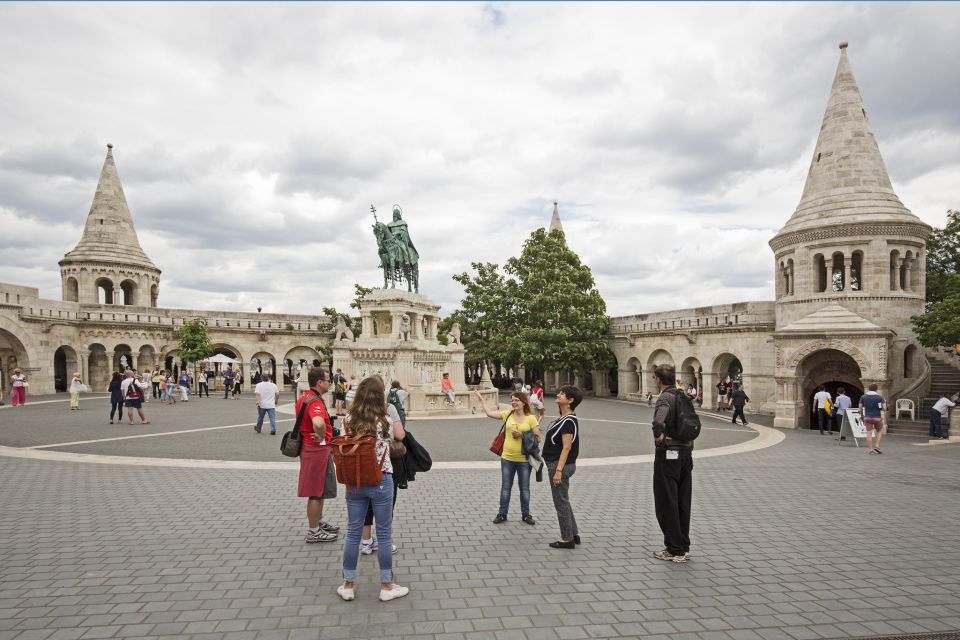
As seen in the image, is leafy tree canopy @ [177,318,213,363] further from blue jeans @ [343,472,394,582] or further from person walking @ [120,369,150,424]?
blue jeans @ [343,472,394,582]

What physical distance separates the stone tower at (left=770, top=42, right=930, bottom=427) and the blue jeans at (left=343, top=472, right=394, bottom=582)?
2031cm

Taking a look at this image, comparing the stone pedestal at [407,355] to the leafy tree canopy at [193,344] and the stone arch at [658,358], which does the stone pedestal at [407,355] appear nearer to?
the leafy tree canopy at [193,344]

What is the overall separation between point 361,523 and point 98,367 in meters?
37.9

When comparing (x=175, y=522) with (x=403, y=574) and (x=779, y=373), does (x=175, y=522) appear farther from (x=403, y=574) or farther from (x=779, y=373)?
(x=779, y=373)

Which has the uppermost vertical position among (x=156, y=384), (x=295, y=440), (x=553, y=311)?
(x=553, y=311)

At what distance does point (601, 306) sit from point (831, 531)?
29.4 metres

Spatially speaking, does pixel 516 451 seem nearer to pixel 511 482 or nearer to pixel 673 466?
pixel 511 482

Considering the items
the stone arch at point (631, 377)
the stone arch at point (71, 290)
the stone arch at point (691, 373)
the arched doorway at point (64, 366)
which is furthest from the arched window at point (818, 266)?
the stone arch at point (71, 290)

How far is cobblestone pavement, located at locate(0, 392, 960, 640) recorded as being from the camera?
14.9 feet

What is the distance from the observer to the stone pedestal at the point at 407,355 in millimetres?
21531

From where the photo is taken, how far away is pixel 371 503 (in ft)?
16.4

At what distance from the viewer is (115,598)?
4898 mm

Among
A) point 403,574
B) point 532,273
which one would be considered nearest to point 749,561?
point 403,574

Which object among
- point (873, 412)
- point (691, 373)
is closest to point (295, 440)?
point (873, 412)
